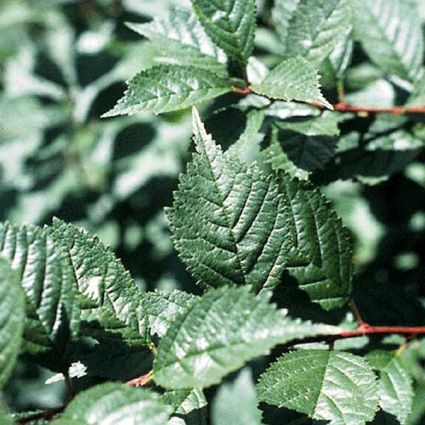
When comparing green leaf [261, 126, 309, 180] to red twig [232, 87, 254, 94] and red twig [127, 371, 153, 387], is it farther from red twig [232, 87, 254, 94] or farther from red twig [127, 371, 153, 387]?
red twig [127, 371, 153, 387]

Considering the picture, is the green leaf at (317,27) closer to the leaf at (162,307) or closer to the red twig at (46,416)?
the leaf at (162,307)

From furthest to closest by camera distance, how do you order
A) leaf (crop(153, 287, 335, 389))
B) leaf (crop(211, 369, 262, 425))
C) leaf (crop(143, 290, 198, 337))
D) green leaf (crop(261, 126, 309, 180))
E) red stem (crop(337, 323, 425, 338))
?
leaf (crop(211, 369, 262, 425))
green leaf (crop(261, 126, 309, 180))
red stem (crop(337, 323, 425, 338))
leaf (crop(143, 290, 198, 337))
leaf (crop(153, 287, 335, 389))

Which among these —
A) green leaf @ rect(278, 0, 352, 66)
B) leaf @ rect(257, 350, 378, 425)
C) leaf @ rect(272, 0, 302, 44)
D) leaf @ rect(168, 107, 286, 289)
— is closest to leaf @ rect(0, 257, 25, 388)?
leaf @ rect(168, 107, 286, 289)

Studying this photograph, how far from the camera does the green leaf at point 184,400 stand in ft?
3.26

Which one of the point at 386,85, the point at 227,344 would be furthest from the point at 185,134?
the point at 227,344

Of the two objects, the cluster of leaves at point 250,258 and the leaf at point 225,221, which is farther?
the leaf at point 225,221

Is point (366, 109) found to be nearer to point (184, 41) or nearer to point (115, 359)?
point (184, 41)

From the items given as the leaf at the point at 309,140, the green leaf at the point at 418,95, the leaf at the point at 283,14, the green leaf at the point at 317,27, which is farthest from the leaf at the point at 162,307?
the green leaf at the point at 418,95

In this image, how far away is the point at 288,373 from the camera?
1.06 meters

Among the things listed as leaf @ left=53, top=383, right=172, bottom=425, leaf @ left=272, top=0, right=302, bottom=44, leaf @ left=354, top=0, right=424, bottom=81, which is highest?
leaf @ left=272, top=0, right=302, bottom=44

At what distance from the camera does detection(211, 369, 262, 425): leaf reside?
190 centimetres

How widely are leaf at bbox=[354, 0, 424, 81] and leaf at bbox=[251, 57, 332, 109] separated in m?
0.51

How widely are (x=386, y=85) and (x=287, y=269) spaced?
748 millimetres

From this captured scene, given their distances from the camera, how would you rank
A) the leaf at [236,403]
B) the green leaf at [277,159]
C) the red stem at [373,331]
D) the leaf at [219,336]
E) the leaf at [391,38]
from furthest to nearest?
the leaf at [236,403], the leaf at [391,38], the green leaf at [277,159], the red stem at [373,331], the leaf at [219,336]
